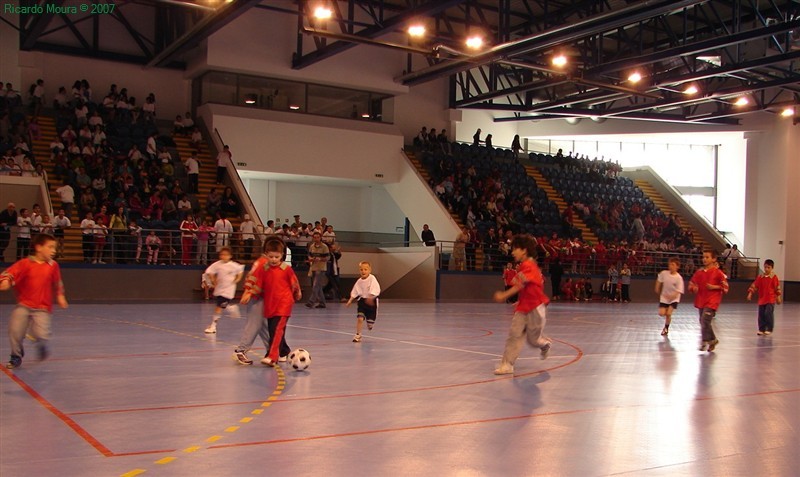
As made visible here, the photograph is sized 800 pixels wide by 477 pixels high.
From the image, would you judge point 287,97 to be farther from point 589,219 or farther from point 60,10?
point 589,219

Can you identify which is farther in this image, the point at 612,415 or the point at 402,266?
the point at 402,266

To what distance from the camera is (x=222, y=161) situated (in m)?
31.5

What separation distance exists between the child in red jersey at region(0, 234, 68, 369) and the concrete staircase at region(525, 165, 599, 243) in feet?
105

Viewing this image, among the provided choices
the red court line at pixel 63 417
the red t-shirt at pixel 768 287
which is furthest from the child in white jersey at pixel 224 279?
the red t-shirt at pixel 768 287

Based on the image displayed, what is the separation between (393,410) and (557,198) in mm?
36048

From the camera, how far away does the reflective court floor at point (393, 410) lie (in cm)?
573

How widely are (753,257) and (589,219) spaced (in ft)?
31.6

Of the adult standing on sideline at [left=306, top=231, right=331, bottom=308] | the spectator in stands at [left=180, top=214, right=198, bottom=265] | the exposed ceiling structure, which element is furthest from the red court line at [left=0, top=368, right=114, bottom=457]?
the exposed ceiling structure

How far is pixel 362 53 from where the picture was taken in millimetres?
36469

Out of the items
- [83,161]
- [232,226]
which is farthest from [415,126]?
[83,161]

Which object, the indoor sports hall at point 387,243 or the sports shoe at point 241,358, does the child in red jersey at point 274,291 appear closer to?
the indoor sports hall at point 387,243

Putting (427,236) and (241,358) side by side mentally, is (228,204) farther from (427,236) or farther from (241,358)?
(241,358)

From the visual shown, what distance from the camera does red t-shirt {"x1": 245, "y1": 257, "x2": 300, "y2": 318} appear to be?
10234 mm

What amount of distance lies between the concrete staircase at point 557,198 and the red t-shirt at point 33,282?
31.9 metres
